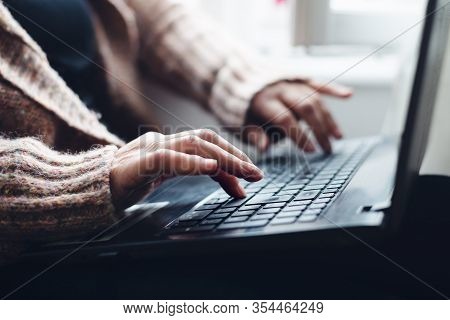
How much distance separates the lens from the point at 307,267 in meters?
0.30

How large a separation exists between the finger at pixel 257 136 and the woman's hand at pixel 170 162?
0.23 meters

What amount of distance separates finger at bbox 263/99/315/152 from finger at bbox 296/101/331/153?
12mm

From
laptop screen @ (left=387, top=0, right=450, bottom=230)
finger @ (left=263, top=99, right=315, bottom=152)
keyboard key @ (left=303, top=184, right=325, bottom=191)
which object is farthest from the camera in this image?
finger @ (left=263, top=99, right=315, bottom=152)

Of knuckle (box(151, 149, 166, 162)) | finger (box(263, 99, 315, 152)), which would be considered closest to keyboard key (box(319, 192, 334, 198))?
knuckle (box(151, 149, 166, 162))

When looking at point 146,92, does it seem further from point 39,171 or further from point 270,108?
point 39,171

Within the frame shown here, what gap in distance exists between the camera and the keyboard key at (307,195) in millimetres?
360

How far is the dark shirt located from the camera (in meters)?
0.41

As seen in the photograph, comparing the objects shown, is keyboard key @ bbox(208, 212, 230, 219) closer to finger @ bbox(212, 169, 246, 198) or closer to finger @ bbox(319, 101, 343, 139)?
finger @ bbox(212, 169, 246, 198)

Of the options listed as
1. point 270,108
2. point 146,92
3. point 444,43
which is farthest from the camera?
point 146,92

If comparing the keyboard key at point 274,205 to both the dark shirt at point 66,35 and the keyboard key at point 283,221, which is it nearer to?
the keyboard key at point 283,221

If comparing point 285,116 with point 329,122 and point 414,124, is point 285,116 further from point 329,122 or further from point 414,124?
point 414,124

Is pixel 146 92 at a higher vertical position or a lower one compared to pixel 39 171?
higher
